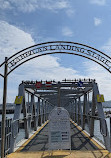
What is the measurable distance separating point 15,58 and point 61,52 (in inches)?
111

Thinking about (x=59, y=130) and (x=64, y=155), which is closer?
(x=64, y=155)

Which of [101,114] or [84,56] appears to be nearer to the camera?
[84,56]

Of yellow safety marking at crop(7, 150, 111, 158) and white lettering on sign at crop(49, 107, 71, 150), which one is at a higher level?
white lettering on sign at crop(49, 107, 71, 150)

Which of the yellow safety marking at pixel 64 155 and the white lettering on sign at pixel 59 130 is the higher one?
the white lettering on sign at pixel 59 130

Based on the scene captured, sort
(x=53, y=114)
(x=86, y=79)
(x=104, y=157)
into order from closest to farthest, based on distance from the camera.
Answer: (x=104, y=157)
(x=53, y=114)
(x=86, y=79)

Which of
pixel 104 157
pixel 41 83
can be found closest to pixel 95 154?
pixel 104 157

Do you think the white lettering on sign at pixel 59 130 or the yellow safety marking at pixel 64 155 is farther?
the white lettering on sign at pixel 59 130

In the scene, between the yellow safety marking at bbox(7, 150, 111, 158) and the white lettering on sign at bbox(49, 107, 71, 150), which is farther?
the white lettering on sign at bbox(49, 107, 71, 150)

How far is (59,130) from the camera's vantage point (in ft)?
33.7

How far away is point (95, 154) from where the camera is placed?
32.2 feet

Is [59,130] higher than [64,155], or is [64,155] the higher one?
[59,130]

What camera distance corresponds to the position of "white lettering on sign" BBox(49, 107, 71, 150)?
10102 mm

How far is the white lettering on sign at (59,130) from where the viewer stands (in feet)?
33.1

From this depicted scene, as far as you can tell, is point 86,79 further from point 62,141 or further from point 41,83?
point 62,141
